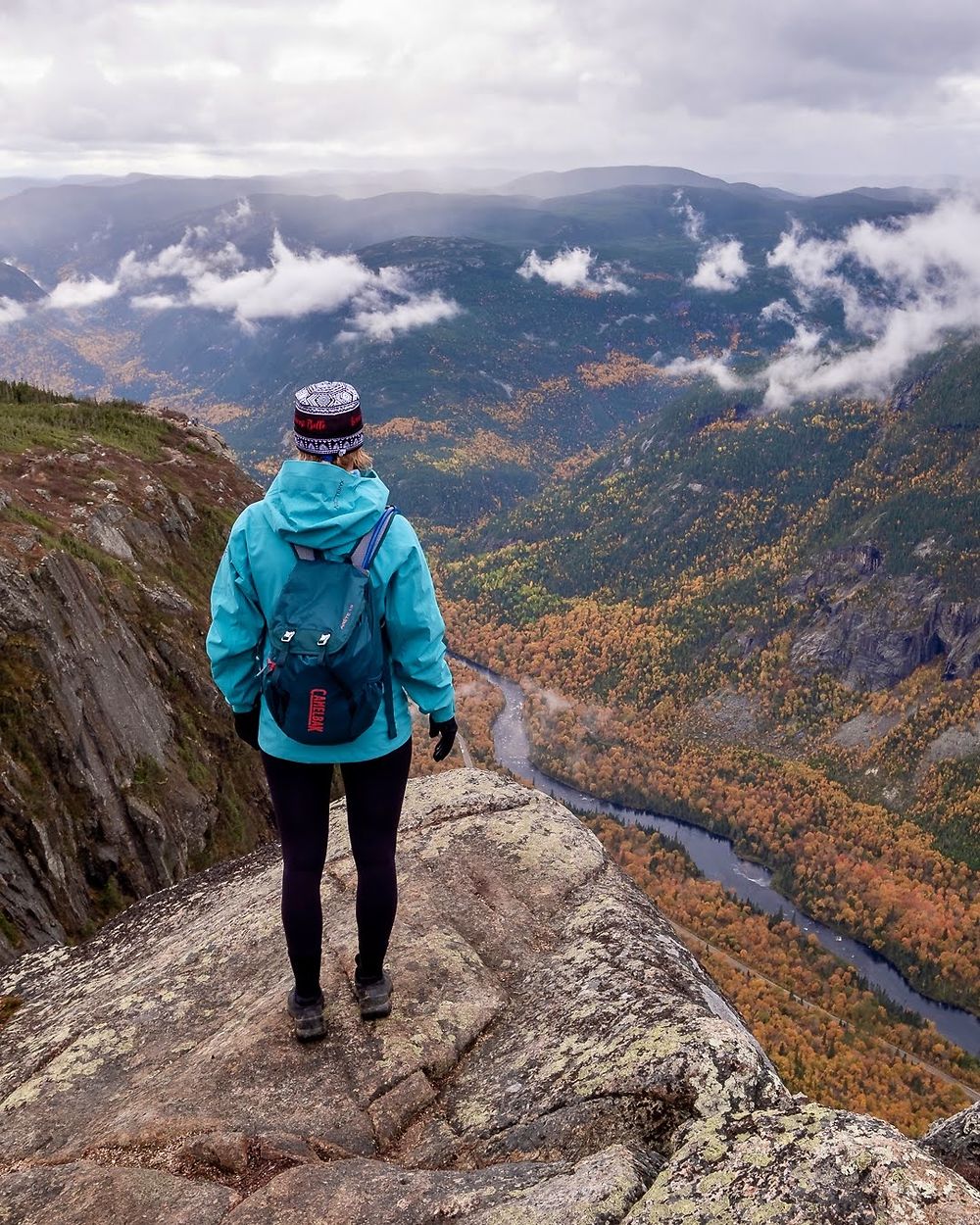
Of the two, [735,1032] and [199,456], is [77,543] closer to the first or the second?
Answer: [199,456]

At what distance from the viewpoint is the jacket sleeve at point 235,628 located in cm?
701

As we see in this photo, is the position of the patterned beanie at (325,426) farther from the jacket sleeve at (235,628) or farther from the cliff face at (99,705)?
the cliff face at (99,705)

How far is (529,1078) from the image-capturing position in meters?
7.48

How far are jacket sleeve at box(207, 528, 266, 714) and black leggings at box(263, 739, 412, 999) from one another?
0.76 m

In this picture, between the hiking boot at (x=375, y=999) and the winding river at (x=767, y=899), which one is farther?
the winding river at (x=767, y=899)

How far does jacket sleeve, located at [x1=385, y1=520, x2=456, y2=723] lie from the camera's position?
693 cm

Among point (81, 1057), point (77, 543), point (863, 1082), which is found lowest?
point (863, 1082)

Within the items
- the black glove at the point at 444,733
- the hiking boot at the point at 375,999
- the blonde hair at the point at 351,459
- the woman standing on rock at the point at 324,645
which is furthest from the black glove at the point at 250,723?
the hiking boot at the point at 375,999

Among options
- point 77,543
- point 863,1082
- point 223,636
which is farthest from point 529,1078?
point 863,1082

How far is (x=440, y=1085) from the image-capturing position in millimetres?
7633

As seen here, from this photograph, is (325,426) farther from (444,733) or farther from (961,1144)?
(961,1144)

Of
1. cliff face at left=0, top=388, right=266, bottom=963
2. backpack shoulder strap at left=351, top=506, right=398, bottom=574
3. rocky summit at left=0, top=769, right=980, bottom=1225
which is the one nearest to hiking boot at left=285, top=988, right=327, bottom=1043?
rocky summit at left=0, top=769, right=980, bottom=1225

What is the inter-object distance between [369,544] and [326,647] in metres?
0.89

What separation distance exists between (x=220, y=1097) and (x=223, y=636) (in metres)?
4.06
